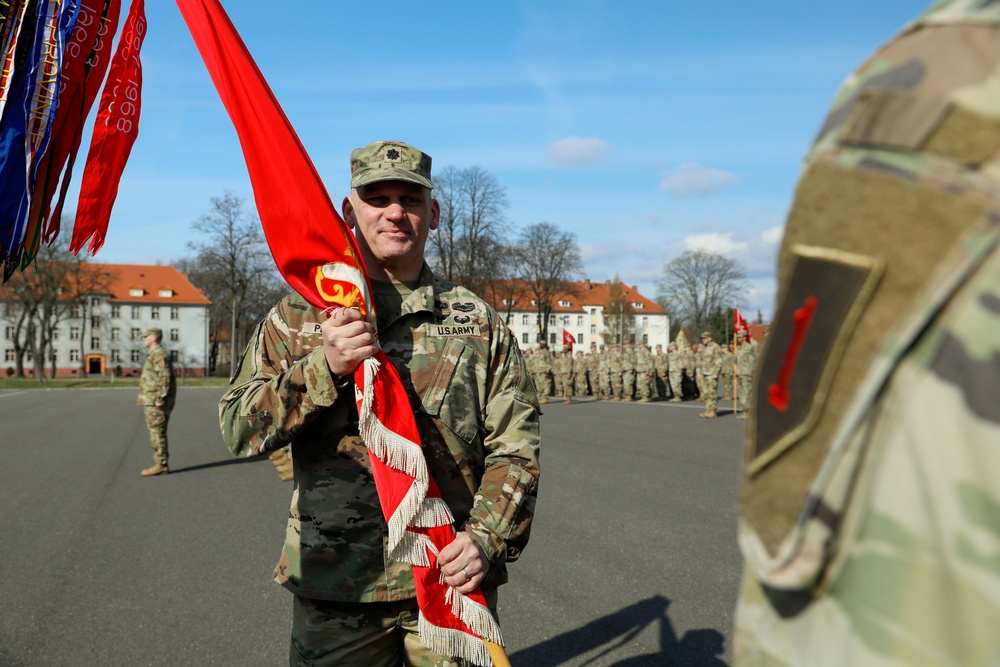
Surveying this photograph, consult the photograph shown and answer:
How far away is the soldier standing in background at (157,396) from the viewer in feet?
37.2

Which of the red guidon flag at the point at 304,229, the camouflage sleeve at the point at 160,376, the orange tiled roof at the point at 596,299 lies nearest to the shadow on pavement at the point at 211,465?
the camouflage sleeve at the point at 160,376

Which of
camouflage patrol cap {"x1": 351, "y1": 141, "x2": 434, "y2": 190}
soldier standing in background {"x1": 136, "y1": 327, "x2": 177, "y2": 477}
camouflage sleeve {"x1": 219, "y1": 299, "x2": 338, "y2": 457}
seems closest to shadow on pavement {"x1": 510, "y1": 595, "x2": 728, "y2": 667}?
camouflage sleeve {"x1": 219, "y1": 299, "x2": 338, "y2": 457}

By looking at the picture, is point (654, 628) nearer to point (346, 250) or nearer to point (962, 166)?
point (346, 250)

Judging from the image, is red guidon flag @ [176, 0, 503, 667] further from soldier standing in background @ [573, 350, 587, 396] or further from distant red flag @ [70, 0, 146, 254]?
soldier standing in background @ [573, 350, 587, 396]

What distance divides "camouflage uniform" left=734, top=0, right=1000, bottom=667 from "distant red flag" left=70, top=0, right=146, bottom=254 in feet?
9.54

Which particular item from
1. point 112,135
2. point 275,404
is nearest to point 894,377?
point 275,404

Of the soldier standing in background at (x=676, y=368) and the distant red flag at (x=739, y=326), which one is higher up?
the distant red flag at (x=739, y=326)

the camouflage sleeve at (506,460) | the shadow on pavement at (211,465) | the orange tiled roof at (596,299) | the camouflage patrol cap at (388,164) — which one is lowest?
the shadow on pavement at (211,465)

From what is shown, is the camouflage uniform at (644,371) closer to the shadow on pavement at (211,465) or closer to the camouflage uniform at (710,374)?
the camouflage uniform at (710,374)

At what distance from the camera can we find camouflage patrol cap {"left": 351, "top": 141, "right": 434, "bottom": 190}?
281 cm

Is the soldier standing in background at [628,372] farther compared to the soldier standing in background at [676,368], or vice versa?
the soldier standing in background at [628,372]

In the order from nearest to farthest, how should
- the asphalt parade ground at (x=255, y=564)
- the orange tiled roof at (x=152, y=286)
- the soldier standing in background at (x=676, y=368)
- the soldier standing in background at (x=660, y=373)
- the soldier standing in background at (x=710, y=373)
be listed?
1. the asphalt parade ground at (x=255, y=564)
2. the soldier standing in background at (x=710, y=373)
3. the soldier standing in background at (x=676, y=368)
4. the soldier standing in background at (x=660, y=373)
5. the orange tiled roof at (x=152, y=286)

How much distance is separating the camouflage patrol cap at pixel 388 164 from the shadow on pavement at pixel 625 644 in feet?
9.19

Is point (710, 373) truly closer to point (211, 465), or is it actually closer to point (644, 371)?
point (644, 371)
